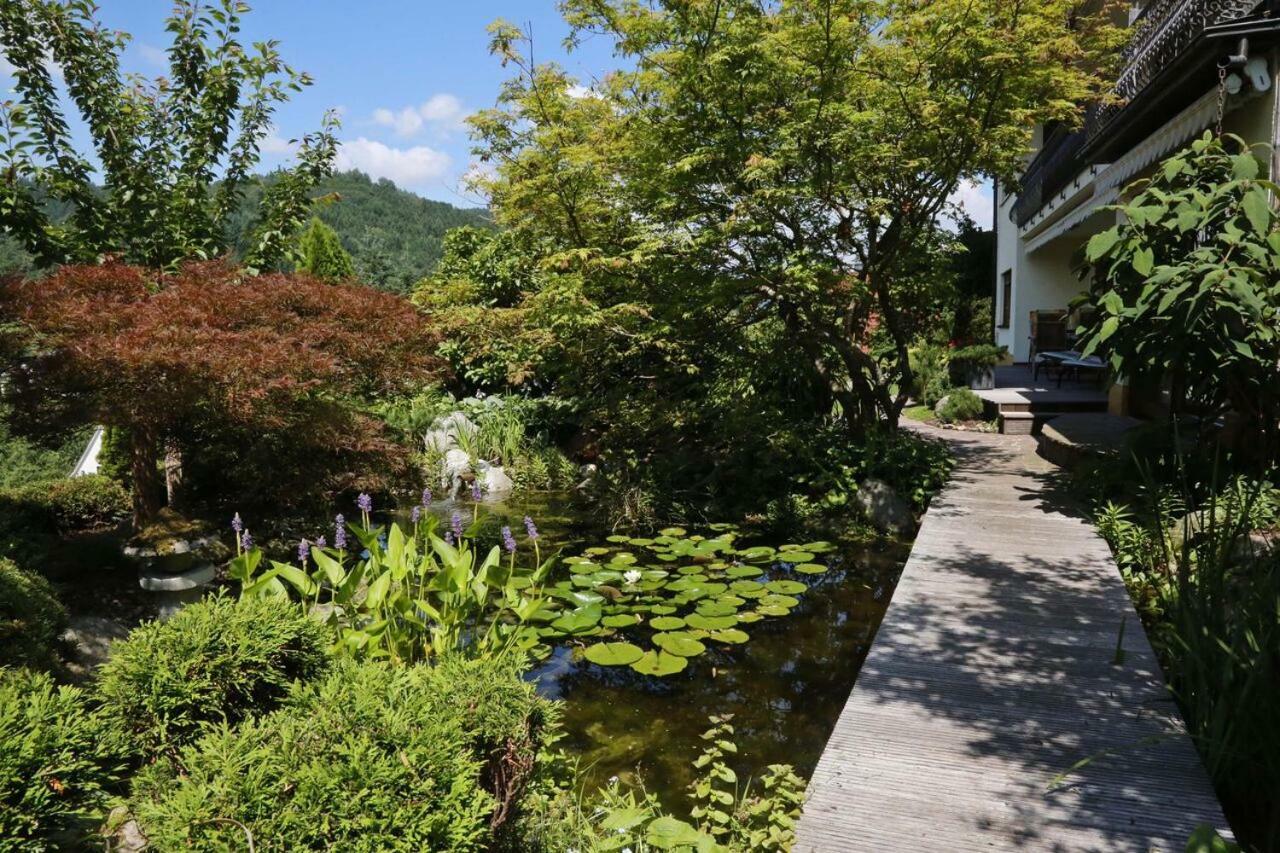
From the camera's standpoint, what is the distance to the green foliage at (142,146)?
616 centimetres

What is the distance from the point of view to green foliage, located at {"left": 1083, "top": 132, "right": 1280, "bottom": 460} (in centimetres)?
475

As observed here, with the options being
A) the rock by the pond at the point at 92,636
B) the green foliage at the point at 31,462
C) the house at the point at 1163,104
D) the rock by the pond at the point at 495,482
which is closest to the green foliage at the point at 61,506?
the rock by the pond at the point at 92,636

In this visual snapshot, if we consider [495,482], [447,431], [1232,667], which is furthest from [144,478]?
[1232,667]

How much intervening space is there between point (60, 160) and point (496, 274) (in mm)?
6039

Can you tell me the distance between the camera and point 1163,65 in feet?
24.4

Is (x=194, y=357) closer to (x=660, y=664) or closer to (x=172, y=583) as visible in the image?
(x=172, y=583)

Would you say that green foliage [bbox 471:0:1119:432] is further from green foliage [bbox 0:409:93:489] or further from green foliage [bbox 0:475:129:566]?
green foliage [bbox 0:409:93:489]

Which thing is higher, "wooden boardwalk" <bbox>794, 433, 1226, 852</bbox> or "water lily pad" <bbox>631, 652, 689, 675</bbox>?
"wooden boardwalk" <bbox>794, 433, 1226, 852</bbox>

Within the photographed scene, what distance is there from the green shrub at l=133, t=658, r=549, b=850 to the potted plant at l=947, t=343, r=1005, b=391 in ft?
40.2

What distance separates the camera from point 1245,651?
298cm

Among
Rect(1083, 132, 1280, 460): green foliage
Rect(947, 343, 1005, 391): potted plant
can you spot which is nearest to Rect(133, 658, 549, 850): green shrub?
Rect(1083, 132, 1280, 460): green foliage

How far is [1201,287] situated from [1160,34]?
4.83 m

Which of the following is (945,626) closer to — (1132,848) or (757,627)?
(757,627)

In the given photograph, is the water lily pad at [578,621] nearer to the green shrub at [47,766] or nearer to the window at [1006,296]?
the green shrub at [47,766]
